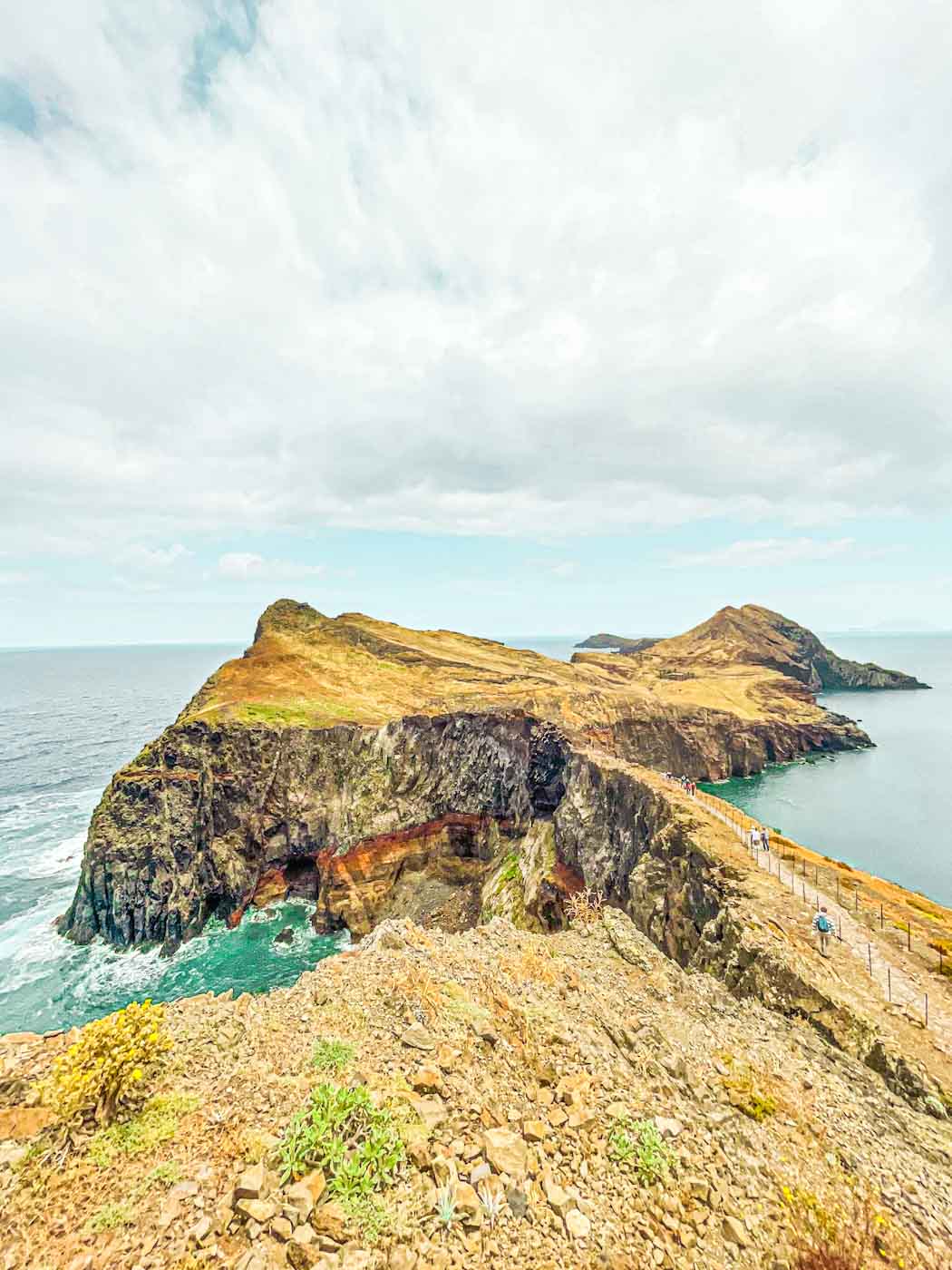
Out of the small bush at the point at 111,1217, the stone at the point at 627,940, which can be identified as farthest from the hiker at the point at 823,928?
the small bush at the point at 111,1217

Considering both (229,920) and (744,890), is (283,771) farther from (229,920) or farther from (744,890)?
(744,890)

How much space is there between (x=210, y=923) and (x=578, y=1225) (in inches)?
2163

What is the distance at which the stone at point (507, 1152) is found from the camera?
8.66 metres

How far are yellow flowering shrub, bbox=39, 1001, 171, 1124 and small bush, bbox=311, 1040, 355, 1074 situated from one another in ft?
9.69

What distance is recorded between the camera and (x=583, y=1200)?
28.0 ft

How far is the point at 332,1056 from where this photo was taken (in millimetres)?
11031

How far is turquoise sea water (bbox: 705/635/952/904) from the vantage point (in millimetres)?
57847

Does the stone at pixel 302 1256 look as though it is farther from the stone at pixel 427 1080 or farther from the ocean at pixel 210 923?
the ocean at pixel 210 923

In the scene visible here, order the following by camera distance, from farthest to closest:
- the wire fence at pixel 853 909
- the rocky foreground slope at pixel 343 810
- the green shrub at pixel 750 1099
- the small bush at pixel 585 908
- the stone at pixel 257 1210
Result: 1. the rocky foreground slope at pixel 343 810
2. the small bush at pixel 585 908
3. the wire fence at pixel 853 909
4. the green shrub at pixel 750 1099
5. the stone at pixel 257 1210

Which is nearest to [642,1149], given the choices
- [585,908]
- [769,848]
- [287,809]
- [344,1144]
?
[344,1144]

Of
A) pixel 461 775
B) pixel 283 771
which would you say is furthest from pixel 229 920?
pixel 461 775

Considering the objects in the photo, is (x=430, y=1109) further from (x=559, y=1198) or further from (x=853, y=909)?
(x=853, y=909)

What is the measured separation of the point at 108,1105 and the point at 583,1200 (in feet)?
27.1

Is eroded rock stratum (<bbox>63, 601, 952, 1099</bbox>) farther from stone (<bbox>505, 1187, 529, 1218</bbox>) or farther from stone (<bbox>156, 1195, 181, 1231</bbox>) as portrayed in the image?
stone (<bbox>156, 1195, 181, 1231</bbox>)
